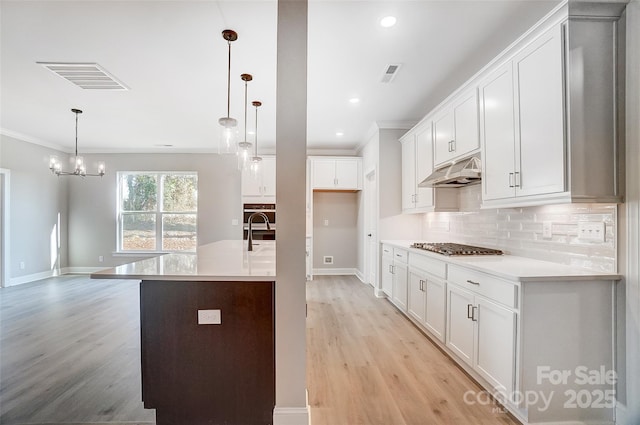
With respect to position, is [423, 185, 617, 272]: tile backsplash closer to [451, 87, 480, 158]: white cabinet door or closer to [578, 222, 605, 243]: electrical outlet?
[578, 222, 605, 243]: electrical outlet

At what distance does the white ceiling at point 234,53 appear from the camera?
1989 millimetres

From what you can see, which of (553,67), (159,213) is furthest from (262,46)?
(159,213)

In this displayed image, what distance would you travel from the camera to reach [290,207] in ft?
5.24

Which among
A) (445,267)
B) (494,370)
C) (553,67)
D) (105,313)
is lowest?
(105,313)

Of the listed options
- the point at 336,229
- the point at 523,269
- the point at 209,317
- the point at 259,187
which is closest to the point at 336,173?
the point at 336,229

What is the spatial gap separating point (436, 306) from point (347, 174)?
11.1 feet

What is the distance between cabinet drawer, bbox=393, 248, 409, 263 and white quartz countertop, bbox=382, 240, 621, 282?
89 cm

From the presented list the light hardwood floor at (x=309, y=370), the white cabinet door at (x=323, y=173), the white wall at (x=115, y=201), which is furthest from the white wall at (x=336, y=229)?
the light hardwood floor at (x=309, y=370)

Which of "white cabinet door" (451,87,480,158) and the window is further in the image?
the window

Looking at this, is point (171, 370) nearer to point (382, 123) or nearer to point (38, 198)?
point (382, 123)

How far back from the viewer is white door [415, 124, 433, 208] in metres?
3.38

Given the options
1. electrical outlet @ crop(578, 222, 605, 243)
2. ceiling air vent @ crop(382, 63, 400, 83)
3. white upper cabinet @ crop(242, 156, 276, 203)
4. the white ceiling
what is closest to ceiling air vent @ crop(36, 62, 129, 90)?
the white ceiling

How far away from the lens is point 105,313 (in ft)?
11.7

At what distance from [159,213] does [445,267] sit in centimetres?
590
